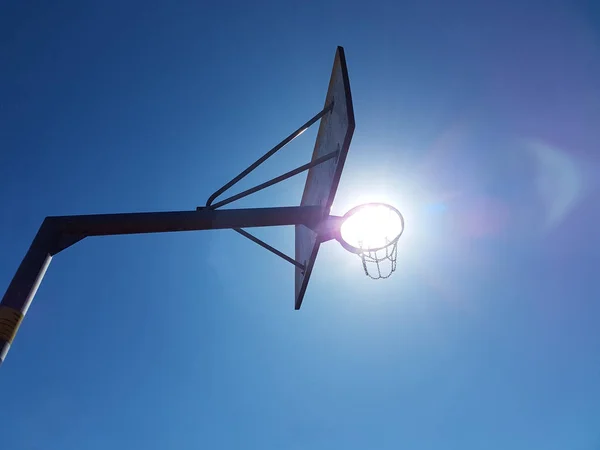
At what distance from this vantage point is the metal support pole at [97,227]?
2.72 meters

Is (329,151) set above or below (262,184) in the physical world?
above

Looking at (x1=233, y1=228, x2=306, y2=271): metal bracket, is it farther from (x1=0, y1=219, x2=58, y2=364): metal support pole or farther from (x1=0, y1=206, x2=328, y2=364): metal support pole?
(x1=0, y1=219, x2=58, y2=364): metal support pole

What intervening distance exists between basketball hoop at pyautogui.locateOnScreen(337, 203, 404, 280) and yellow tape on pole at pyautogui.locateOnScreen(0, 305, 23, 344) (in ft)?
8.73

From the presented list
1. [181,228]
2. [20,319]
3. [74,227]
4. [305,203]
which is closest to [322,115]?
[305,203]

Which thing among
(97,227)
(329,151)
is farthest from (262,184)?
(97,227)

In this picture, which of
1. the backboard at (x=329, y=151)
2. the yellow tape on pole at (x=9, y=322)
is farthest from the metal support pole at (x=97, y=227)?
the backboard at (x=329, y=151)

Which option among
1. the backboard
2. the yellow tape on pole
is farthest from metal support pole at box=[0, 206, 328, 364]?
the backboard

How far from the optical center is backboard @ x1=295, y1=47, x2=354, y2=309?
154 inches

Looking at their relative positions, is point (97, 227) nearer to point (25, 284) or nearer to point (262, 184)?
point (25, 284)

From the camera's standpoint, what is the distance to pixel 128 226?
358 cm

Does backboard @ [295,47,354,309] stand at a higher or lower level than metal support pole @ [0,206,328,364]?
higher

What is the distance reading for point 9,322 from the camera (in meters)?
2.63

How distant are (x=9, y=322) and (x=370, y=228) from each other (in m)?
3.08

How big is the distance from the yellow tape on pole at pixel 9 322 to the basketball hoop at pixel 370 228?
2.66m
